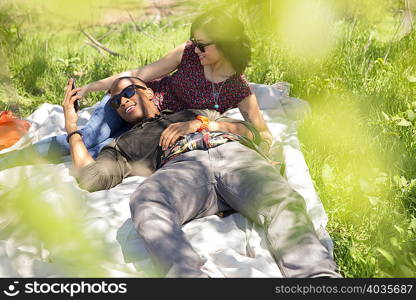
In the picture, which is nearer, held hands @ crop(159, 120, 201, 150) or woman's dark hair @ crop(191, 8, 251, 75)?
held hands @ crop(159, 120, 201, 150)

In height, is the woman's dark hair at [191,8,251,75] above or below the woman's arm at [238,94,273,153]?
above

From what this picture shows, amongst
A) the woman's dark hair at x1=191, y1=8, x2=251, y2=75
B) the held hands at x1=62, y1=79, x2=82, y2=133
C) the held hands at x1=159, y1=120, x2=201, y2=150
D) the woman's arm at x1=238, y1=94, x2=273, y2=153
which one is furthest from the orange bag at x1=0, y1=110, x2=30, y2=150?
the woman's arm at x1=238, y1=94, x2=273, y2=153

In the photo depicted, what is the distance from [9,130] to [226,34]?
1.72 m

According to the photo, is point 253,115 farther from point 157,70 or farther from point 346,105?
point 346,105

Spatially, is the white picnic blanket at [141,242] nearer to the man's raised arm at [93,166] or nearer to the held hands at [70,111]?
the man's raised arm at [93,166]

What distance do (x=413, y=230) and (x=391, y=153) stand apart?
766 millimetres

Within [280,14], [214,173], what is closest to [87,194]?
[214,173]

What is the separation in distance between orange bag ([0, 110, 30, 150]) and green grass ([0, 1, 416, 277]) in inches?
7.4

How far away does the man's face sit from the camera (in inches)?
119

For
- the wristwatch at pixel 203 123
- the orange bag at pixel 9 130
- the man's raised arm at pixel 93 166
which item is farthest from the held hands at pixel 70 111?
the wristwatch at pixel 203 123

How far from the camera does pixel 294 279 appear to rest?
186 centimetres

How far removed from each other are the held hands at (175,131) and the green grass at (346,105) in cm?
80

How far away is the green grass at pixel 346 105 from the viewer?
7.81 ft

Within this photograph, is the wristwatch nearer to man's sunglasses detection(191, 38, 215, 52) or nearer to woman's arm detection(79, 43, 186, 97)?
man's sunglasses detection(191, 38, 215, 52)
